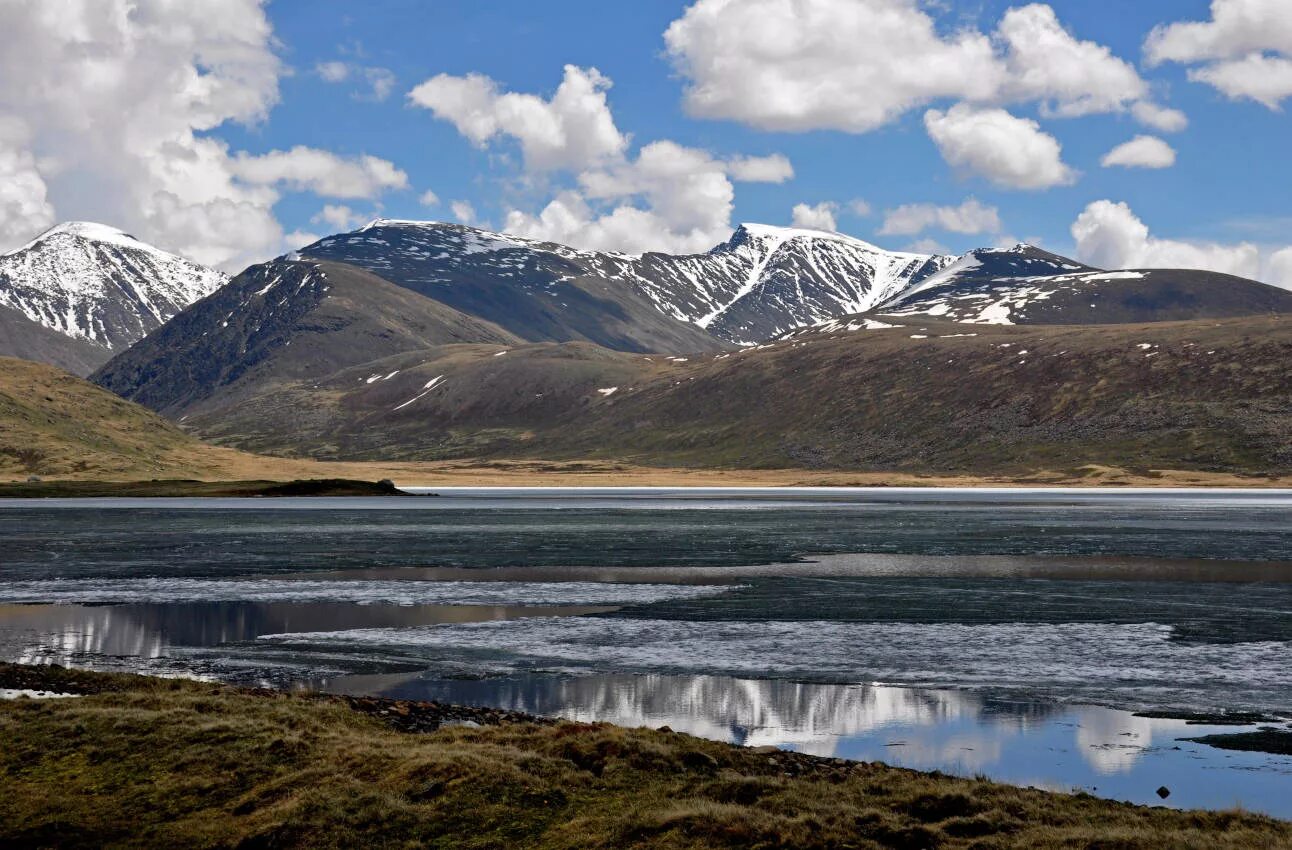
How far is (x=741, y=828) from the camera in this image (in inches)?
769

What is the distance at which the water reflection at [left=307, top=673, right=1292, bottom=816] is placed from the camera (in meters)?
24.0

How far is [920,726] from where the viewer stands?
94.9ft

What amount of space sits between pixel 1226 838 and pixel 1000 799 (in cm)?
365

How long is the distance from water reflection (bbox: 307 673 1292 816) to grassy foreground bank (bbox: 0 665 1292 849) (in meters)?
2.23

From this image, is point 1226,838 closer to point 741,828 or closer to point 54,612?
point 741,828

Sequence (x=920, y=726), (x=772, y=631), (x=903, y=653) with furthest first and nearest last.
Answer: (x=772, y=631) < (x=903, y=653) < (x=920, y=726)

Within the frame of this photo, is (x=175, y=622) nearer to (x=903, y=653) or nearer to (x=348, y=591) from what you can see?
(x=348, y=591)

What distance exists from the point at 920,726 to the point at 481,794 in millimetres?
11771

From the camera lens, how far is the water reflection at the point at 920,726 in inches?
946

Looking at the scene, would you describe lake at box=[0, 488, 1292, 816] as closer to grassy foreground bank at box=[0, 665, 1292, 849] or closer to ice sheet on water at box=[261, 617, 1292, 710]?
ice sheet on water at box=[261, 617, 1292, 710]

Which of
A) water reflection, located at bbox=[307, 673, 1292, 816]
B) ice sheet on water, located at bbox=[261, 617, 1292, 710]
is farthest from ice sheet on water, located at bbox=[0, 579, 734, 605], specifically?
water reflection, located at bbox=[307, 673, 1292, 816]

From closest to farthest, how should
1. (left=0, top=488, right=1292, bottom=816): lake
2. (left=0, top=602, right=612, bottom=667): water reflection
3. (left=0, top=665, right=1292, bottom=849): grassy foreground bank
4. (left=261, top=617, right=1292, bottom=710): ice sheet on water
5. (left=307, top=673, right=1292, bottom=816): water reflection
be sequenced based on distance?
1. (left=0, top=665, right=1292, bottom=849): grassy foreground bank
2. (left=307, top=673, right=1292, bottom=816): water reflection
3. (left=0, top=488, right=1292, bottom=816): lake
4. (left=261, top=617, right=1292, bottom=710): ice sheet on water
5. (left=0, top=602, right=612, bottom=667): water reflection

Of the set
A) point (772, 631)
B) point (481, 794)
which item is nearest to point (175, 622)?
point (772, 631)

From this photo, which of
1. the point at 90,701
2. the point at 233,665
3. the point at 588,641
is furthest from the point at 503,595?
the point at 90,701
